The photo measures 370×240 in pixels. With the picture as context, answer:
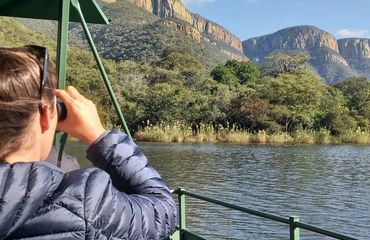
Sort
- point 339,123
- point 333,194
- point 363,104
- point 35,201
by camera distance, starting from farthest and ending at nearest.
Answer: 1. point 363,104
2. point 339,123
3. point 333,194
4. point 35,201

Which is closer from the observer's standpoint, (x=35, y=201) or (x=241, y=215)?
(x=35, y=201)

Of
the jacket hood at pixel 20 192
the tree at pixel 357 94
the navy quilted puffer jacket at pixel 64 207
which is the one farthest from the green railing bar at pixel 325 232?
the tree at pixel 357 94

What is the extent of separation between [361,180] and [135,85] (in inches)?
1250

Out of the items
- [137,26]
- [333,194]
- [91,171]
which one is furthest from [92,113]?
[137,26]

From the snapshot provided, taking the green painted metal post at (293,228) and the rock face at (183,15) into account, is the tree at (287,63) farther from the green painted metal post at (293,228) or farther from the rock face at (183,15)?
the rock face at (183,15)

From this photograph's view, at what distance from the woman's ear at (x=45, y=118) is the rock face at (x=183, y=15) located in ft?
518

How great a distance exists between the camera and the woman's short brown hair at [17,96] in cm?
87

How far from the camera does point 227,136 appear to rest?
1462 inches

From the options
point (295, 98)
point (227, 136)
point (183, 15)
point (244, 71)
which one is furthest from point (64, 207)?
point (183, 15)

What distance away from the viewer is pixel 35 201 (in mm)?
849

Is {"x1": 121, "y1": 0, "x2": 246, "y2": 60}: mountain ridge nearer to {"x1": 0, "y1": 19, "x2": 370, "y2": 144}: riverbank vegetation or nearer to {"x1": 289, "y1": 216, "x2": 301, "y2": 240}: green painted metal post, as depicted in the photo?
{"x1": 0, "y1": 19, "x2": 370, "y2": 144}: riverbank vegetation

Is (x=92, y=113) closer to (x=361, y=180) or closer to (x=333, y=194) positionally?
(x=333, y=194)

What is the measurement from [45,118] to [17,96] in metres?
0.07

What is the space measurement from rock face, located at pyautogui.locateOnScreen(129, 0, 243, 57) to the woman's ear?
158011 mm
